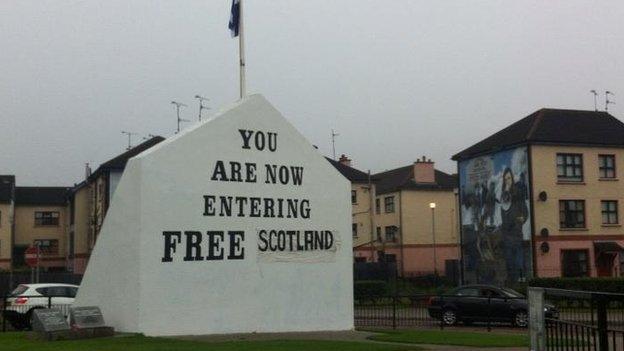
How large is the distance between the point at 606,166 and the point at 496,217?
7.02 metres

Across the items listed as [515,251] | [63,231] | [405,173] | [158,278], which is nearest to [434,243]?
[405,173]

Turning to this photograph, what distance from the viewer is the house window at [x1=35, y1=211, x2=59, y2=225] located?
71.7 m

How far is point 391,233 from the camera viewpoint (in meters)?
64.2

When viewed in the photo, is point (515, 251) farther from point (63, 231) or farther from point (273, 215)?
point (63, 231)

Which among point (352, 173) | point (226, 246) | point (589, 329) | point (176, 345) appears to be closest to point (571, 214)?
point (352, 173)

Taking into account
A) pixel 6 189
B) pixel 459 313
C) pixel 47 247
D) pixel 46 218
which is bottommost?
pixel 459 313

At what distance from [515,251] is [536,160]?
5.37 metres

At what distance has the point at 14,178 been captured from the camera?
7125 centimetres

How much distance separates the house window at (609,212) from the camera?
45.6m

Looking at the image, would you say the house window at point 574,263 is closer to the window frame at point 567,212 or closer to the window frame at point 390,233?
the window frame at point 567,212

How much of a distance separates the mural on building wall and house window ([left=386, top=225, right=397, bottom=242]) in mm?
14023

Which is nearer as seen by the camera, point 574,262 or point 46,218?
point 574,262

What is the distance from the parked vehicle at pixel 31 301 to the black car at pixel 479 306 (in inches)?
492

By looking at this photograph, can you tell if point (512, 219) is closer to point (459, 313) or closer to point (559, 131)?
point (559, 131)
